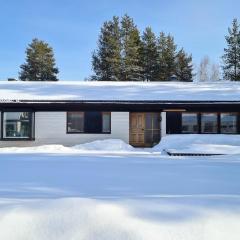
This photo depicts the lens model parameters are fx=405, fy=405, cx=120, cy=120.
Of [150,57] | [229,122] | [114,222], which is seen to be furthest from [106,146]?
[150,57]

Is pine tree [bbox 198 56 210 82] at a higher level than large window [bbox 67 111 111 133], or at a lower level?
higher

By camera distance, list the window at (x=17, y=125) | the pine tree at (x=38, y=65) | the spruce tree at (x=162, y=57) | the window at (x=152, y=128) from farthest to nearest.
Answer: the pine tree at (x=38, y=65) < the spruce tree at (x=162, y=57) < the window at (x=152, y=128) < the window at (x=17, y=125)

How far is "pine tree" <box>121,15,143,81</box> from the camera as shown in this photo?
143 ft

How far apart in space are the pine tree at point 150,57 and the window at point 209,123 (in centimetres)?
2359

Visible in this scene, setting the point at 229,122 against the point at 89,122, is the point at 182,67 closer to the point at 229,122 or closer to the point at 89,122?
the point at 229,122

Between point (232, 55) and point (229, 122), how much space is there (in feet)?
80.6

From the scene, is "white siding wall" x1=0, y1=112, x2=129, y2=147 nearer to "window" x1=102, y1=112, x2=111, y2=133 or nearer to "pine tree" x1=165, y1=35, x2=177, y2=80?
"window" x1=102, y1=112, x2=111, y2=133

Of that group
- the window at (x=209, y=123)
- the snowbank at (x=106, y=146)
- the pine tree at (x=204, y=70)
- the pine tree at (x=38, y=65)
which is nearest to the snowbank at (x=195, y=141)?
the window at (x=209, y=123)

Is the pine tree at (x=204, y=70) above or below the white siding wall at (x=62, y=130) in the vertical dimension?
above

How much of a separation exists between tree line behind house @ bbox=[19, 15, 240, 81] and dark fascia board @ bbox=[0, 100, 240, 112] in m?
22.2

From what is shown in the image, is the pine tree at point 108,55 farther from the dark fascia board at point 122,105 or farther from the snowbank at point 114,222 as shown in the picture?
the snowbank at point 114,222

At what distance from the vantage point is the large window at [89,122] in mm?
21297

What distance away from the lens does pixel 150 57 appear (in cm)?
4541

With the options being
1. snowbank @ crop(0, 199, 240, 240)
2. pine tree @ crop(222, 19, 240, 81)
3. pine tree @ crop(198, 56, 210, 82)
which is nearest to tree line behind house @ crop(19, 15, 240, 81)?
pine tree @ crop(222, 19, 240, 81)
